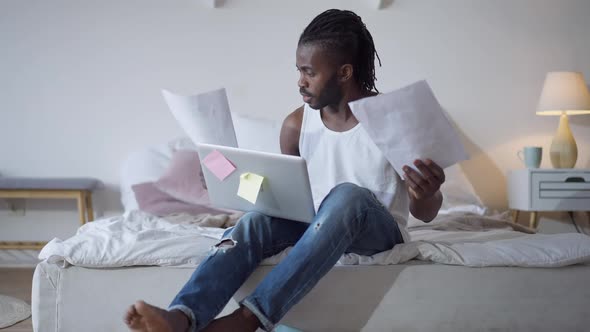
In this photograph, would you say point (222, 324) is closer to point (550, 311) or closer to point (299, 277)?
point (299, 277)

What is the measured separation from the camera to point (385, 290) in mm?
1735

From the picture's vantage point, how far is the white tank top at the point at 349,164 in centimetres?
173

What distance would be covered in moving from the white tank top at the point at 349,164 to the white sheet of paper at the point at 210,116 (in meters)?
0.20

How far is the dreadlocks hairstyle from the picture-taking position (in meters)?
1.75

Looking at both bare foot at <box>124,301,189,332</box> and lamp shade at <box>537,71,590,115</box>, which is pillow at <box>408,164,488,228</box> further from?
bare foot at <box>124,301,189,332</box>

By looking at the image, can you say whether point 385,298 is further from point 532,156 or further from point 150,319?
point 532,156

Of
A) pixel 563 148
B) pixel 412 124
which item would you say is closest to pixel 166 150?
pixel 563 148

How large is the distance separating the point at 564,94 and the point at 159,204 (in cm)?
187

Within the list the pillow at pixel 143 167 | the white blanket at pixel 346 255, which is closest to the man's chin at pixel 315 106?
the white blanket at pixel 346 255

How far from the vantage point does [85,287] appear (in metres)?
1.74

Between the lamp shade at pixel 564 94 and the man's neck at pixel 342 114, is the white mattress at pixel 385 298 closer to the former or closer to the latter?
the man's neck at pixel 342 114

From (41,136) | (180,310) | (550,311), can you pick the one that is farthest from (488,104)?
(180,310)

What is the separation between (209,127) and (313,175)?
30cm

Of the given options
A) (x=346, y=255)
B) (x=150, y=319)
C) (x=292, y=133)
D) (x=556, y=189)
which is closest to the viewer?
(x=150, y=319)
